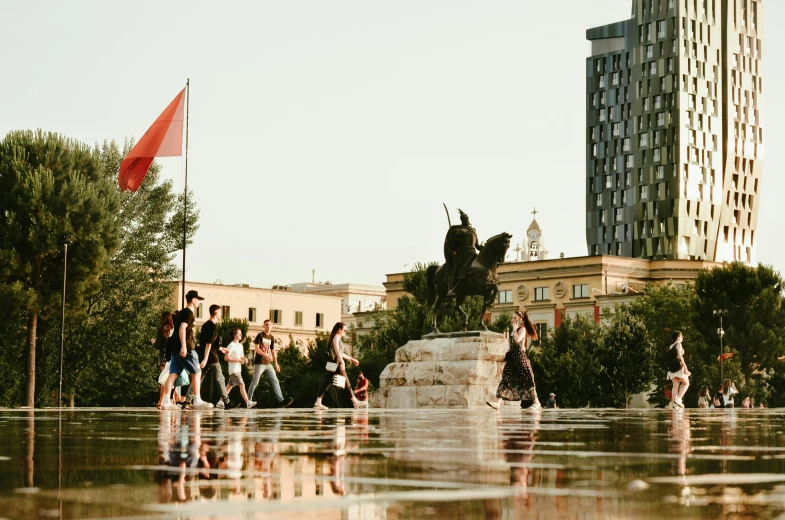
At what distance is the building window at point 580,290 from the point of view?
3758 inches

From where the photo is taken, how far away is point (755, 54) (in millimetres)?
134625

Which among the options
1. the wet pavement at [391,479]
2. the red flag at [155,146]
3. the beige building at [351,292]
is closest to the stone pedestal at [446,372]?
the red flag at [155,146]

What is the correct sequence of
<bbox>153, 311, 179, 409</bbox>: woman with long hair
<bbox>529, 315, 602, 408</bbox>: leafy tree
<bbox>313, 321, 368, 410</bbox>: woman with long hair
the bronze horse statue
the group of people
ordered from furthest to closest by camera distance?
<bbox>529, 315, 602, 408</bbox>: leafy tree < the bronze horse statue < <bbox>313, 321, 368, 410</bbox>: woman with long hair < <bbox>153, 311, 179, 409</bbox>: woman with long hair < the group of people

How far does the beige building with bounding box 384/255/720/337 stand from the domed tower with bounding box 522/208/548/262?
32.8m

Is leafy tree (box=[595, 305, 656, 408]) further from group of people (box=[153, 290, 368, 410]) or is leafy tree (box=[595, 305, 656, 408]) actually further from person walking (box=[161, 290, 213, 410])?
person walking (box=[161, 290, 213, 410])

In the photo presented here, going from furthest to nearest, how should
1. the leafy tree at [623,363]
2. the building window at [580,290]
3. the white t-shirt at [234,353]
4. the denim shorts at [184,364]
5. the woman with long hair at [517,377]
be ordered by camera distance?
the building window at [580,290] → the leafy tree at [623,363] → the white t-shirt at [234,353] → the woman with long hair at [517,377] → the denim shorts at [184,364]

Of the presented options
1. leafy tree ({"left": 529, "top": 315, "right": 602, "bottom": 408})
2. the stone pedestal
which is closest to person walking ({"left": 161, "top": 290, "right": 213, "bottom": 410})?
the stone pedestal

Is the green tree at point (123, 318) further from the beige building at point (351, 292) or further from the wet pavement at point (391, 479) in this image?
the beige building at point (351, 292)

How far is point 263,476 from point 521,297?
95.2m

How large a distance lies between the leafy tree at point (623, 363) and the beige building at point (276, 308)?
37.5m

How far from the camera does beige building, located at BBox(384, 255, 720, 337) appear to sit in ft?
312

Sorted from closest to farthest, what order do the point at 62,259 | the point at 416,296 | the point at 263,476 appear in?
the point at 263,476 → the point at 62,259 → the point at 416,296

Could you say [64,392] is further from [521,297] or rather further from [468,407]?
[521,297]

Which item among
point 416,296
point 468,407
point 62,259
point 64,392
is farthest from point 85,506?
point 416,296
